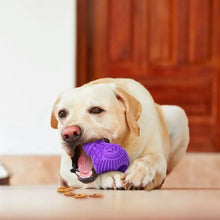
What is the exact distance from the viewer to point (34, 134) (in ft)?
7.32

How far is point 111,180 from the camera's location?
23.8 inches

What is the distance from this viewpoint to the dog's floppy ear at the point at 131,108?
642 millimetres

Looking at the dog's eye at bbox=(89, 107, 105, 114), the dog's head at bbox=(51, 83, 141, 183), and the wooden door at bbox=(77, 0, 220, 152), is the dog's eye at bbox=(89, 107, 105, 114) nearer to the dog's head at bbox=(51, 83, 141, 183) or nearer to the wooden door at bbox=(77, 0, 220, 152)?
the dog's head at bbox=(51, 83, 141, 183)

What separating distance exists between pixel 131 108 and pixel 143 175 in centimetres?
11

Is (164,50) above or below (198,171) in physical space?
above

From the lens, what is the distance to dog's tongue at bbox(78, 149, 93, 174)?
603 millimetres

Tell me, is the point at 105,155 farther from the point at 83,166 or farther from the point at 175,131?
the point at 175,131

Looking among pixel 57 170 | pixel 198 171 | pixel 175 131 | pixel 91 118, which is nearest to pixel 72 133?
pixel 91 118

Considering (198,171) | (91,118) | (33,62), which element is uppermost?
(91,118)

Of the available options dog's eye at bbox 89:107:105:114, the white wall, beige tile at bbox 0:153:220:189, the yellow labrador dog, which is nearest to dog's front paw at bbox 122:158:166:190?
the yellow labrador dog

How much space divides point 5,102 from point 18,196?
69.3 inches

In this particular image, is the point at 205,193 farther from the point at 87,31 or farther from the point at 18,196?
the point at 87,31

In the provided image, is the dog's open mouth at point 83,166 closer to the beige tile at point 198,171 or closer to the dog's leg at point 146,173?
the dog's leg at point 146,173

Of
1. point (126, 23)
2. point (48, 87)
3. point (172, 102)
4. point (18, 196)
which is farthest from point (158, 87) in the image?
point (18, 196)
